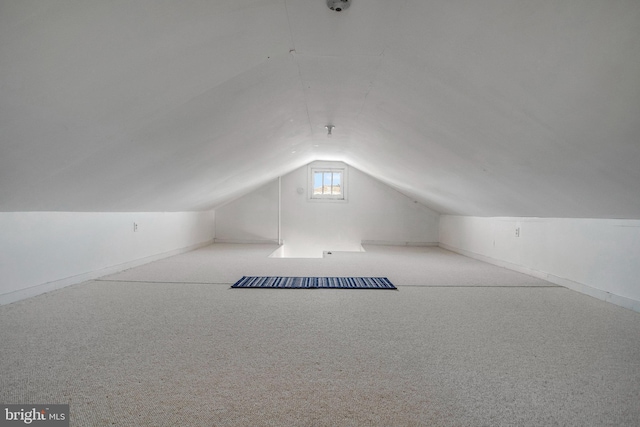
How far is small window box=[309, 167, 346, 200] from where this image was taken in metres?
7.81

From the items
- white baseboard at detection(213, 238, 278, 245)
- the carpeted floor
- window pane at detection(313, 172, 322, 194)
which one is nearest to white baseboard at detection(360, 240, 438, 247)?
window pane at detection(313, 172, 322, 194)

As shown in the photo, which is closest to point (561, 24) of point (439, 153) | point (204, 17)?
point (204, 17)

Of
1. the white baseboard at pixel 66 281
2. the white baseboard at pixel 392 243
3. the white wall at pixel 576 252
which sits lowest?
the white baseboard at pixel 66 281

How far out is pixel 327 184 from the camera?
7.93 metres

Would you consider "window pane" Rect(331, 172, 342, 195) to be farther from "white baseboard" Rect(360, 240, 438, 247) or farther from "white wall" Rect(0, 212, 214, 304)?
"white wall" Rect(0, 212, 214, 304)

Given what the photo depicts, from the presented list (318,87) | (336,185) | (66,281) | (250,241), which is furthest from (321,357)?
(336,185)

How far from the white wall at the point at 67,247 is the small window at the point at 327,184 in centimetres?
363

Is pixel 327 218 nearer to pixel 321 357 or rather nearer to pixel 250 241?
pixel 250 241

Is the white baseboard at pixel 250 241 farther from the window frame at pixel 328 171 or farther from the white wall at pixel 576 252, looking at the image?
the white wall at pixel 576 252

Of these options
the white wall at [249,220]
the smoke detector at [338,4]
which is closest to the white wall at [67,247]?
the white wall at [249,220]

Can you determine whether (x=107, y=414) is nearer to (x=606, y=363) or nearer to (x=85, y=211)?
(x=606, y=363)

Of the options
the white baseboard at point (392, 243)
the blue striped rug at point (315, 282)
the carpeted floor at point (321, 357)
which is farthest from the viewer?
the white baseboard at point (392, 243)

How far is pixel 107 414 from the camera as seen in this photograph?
1.22 m

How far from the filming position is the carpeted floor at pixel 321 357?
1.27m
